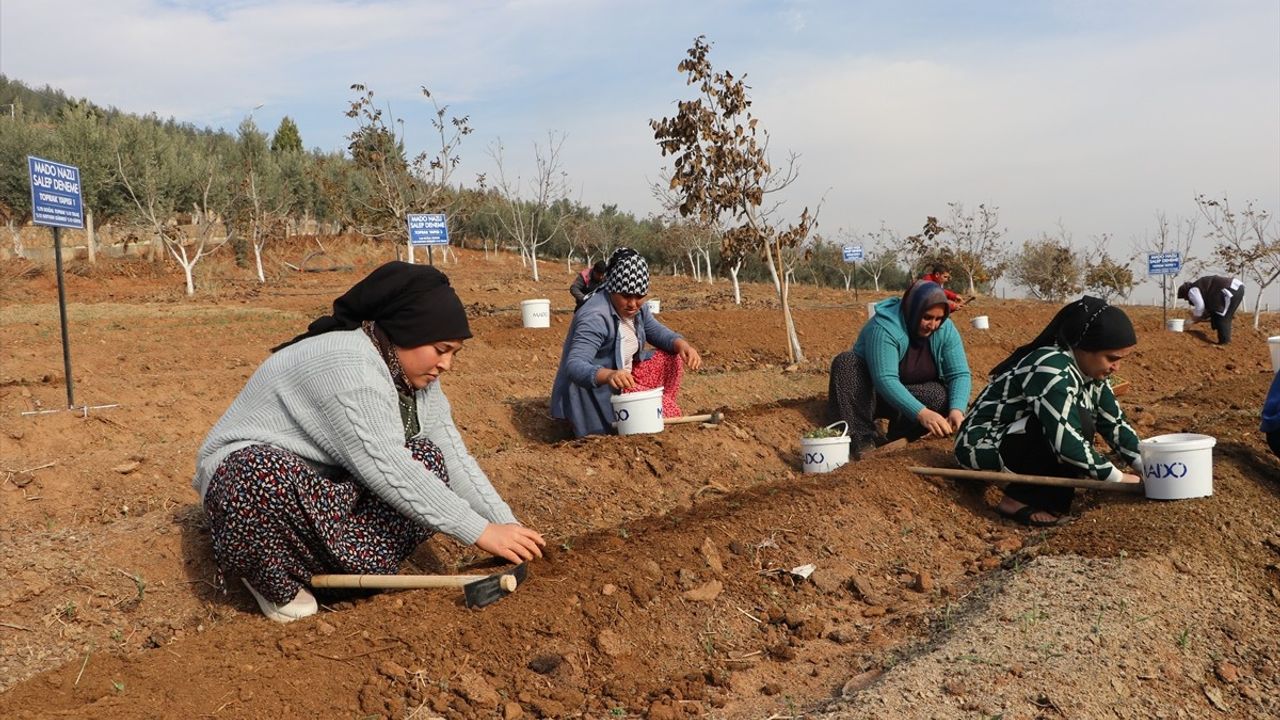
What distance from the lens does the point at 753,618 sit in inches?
131

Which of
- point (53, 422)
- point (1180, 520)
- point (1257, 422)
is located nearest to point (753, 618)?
point (1180, 520)

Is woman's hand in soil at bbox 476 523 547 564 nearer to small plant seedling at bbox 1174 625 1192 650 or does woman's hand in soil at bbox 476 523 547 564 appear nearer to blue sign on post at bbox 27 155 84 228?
small plant seedling at bbox 1174 625 1192 650

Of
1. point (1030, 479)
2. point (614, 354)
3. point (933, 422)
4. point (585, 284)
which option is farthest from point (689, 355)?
point (585, 284)

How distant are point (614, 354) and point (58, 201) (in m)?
4.54

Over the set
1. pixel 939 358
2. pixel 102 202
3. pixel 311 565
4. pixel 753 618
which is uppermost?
pixel 102 202

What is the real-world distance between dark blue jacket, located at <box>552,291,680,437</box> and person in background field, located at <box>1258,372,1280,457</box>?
9.96ft

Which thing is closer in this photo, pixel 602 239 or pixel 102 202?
pixel 102 202

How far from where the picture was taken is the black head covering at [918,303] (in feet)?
17.9

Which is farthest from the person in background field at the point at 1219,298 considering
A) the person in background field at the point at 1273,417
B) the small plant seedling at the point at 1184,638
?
the small plant seedling at the point at 1184,638

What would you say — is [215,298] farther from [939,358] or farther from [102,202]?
[939,358]

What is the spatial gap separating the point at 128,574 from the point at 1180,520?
387 centimetres

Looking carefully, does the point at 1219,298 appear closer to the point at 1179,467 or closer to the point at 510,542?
the point at 1179,467

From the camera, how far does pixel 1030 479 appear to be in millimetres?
4312

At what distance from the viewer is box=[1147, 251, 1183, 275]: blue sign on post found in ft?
50.4
